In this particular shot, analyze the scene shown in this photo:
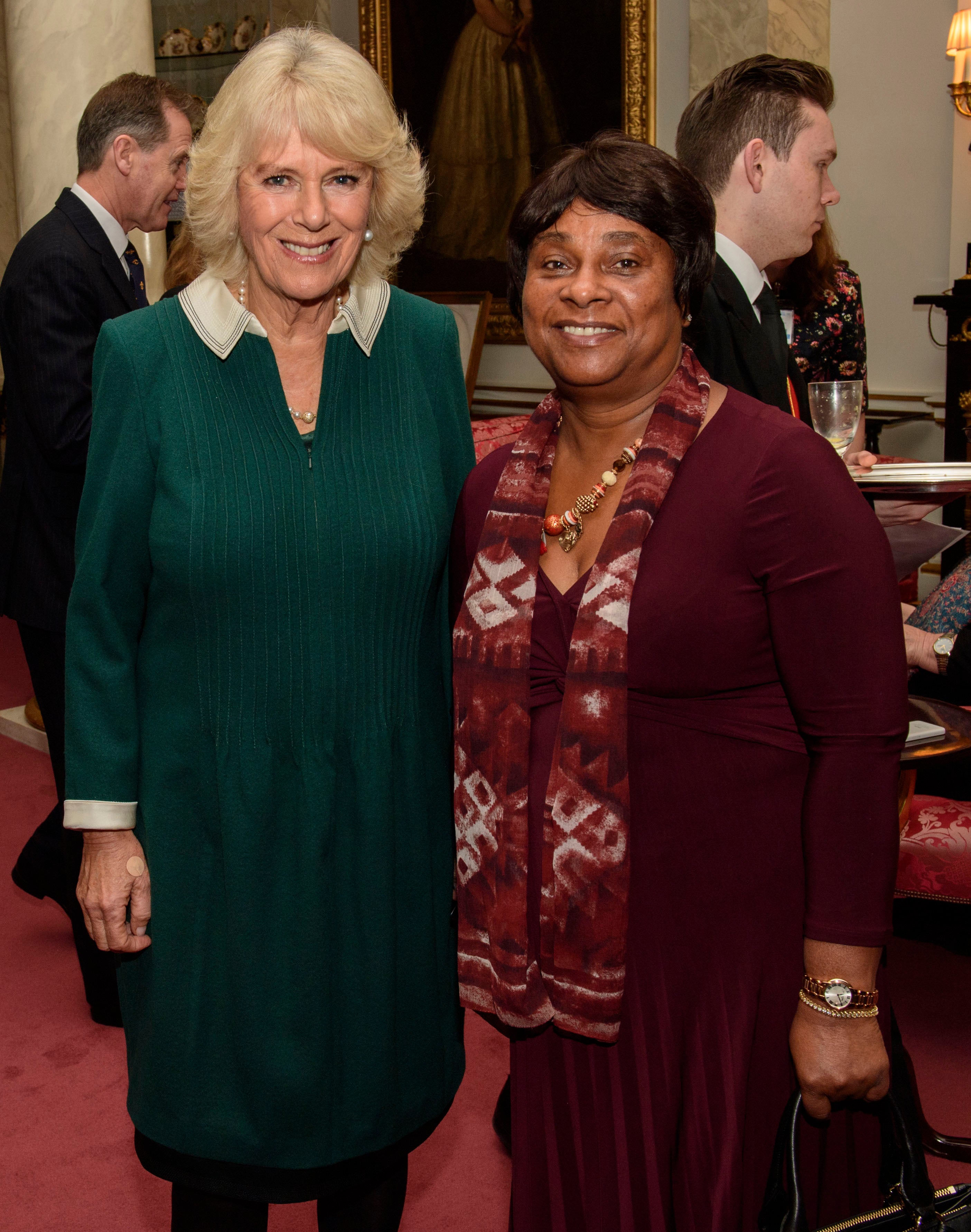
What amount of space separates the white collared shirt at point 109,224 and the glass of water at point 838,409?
1581mm

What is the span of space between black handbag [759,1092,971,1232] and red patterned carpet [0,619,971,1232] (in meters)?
1.15

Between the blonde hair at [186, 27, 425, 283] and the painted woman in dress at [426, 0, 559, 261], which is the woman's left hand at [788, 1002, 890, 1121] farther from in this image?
the painted woman in dress at [426, 0, 559, 261]

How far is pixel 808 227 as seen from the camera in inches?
97.0

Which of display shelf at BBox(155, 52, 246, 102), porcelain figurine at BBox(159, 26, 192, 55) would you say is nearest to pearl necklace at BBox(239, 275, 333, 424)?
display shelf at BBox(155, 52, 246, 102)

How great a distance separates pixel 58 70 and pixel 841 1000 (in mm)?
4463

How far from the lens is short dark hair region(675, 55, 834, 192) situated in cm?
237

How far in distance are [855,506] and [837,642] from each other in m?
0.15

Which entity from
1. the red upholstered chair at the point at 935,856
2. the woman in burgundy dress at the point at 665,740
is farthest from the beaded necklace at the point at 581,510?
the red upholstered chair at the point at 935,856

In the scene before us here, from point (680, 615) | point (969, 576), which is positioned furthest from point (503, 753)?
point (969, 576)

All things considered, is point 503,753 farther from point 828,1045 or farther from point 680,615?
point 828,1045

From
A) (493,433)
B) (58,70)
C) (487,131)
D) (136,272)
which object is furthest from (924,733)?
(487,131)

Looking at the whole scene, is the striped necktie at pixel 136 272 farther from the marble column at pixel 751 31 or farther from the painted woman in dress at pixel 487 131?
the painted woman in dress at pixel 487 131

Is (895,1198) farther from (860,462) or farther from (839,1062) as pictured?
(860,462)

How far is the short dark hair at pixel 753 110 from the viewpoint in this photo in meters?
2.37
